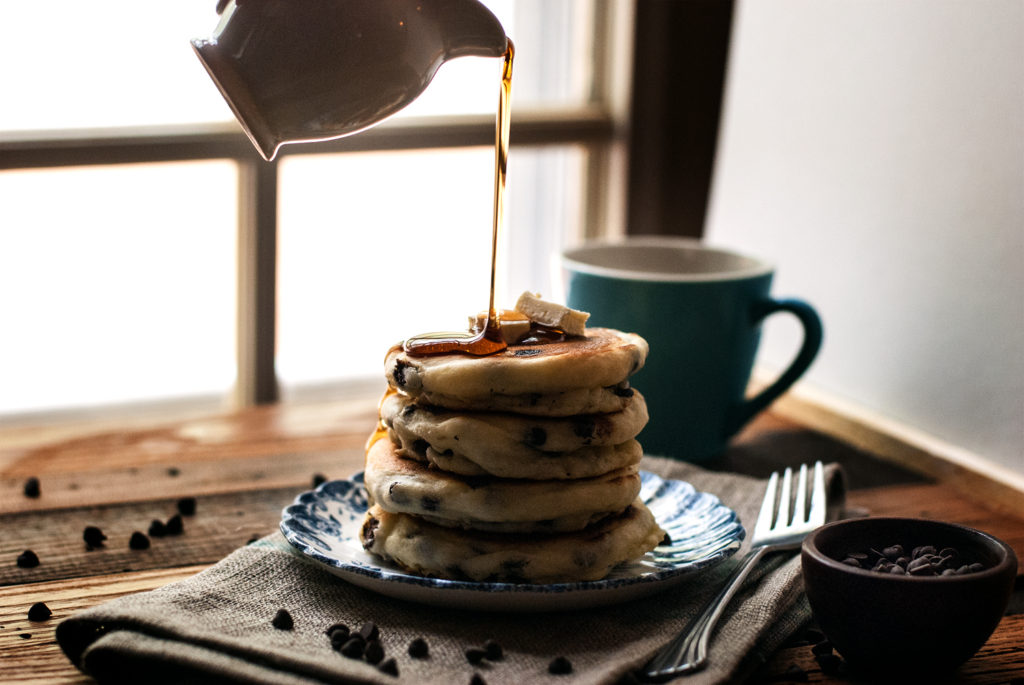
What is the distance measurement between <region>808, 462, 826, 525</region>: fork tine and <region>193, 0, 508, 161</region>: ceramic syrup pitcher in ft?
1.89

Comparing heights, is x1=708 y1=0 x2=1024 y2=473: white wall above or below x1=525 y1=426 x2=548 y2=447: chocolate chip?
above

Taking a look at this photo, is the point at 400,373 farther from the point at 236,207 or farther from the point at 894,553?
the point at 236,207

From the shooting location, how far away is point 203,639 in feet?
2.74

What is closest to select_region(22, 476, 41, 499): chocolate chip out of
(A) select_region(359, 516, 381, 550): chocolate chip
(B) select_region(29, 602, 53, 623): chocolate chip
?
(B) select_region(29, 602, 53, 623): chocolate chip

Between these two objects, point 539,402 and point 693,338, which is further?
point 693,338

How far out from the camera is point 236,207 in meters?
1.66

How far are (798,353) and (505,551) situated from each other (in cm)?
62

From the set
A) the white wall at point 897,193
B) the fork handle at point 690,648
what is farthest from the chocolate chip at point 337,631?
the white wall at point 897,193

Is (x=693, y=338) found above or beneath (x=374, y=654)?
above

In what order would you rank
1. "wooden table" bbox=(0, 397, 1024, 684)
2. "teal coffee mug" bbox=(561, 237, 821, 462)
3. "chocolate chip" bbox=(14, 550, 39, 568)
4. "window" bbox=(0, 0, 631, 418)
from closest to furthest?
"wooden table" bbox=(0, 397, 1024, 684) → "chocolate chip" bbox=(14, 550, 39, 568) → "teal coffee mug" bbox=(561, 237, 821, 462) → "window" bbox=(0, 0, 631, 418)

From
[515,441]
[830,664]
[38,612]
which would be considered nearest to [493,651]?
[515,441]

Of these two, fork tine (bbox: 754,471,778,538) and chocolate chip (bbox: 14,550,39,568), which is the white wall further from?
chocolate chip (bbox: 14,550,39,568)

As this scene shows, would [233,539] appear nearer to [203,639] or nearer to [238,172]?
[203,639]

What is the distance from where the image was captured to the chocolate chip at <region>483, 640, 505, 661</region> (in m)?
0.84
